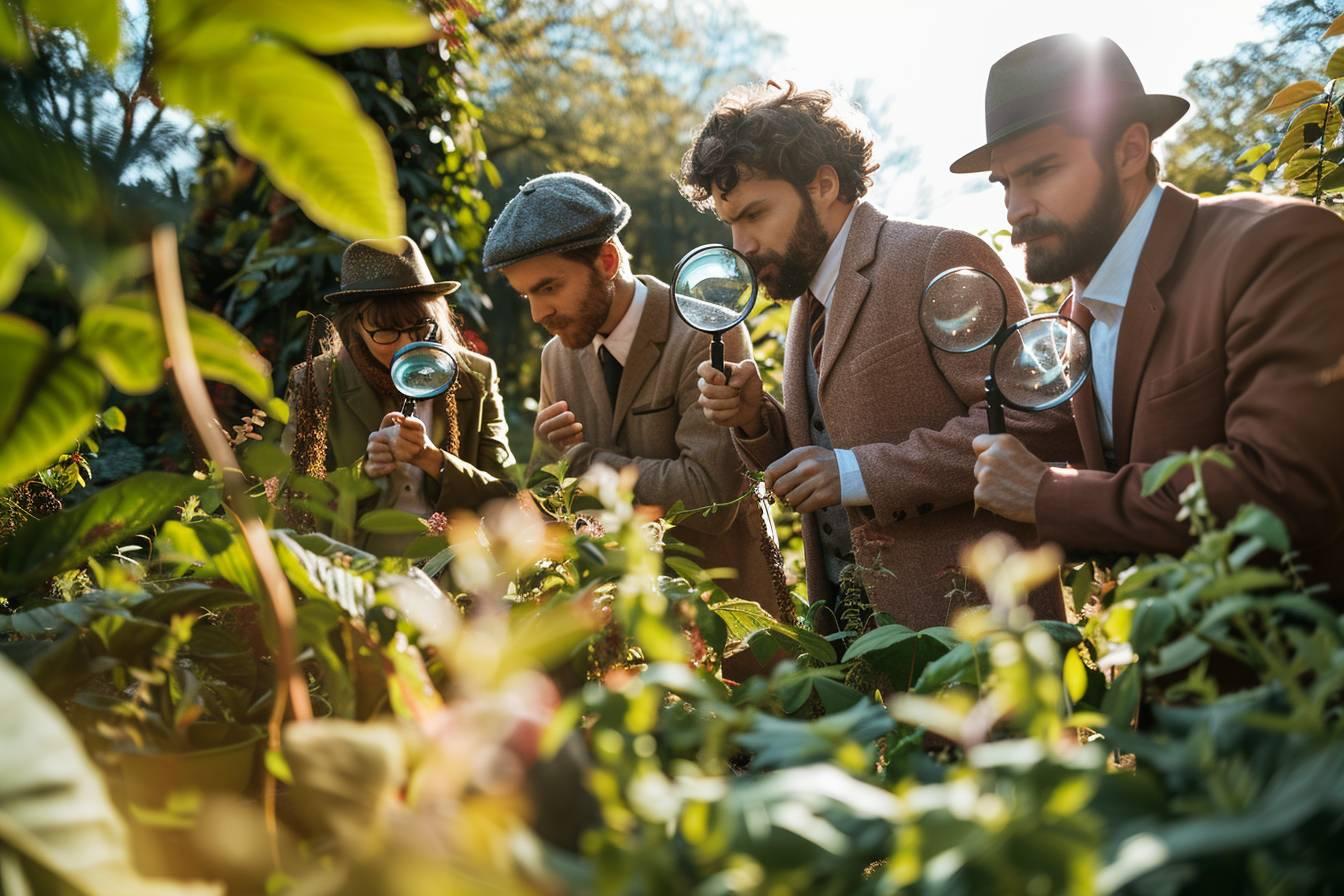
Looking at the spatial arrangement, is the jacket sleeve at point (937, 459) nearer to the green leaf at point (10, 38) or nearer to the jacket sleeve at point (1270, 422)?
the jacket sleeve at point (1270, 422)

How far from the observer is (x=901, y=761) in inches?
32.4

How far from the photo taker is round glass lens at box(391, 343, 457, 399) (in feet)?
7.73

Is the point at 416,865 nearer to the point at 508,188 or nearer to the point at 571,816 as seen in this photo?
the point at 571,816

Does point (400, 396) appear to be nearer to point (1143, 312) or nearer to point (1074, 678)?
point (1143, 312)

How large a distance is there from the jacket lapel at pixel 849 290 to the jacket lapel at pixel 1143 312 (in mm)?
933

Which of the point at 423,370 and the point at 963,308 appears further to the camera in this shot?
the point at 423,370

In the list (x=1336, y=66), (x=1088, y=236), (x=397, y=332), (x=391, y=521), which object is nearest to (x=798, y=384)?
(x=1088, y=236)

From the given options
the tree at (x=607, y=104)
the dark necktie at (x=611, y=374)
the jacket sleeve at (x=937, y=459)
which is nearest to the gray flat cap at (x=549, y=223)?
the dark necktie at (x=611, y=374)

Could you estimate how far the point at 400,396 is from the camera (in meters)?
3.27

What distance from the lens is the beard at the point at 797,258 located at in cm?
290

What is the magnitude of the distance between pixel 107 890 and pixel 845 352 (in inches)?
94.1

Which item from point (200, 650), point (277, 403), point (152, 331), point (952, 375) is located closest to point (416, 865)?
point (152, 331)

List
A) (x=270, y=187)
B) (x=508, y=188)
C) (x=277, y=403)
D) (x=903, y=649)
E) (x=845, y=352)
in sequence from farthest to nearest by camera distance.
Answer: (x=508, y=188) → (x=270, y=187) → (x=845, y=352) → (x=903, y=649) → (x=277, y=403)

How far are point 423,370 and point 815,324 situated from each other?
3.67 ft
